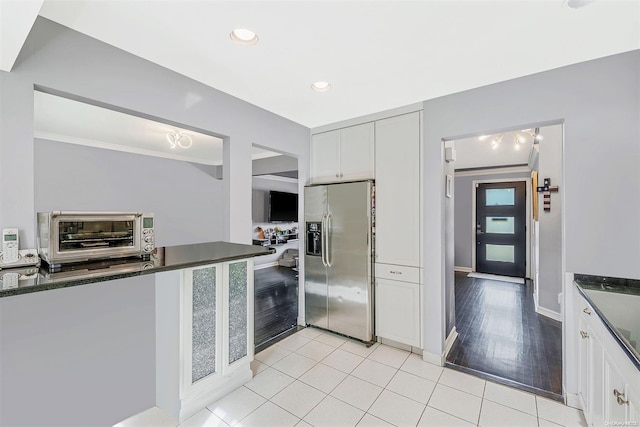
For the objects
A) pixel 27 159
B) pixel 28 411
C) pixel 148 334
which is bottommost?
pixel 28 411

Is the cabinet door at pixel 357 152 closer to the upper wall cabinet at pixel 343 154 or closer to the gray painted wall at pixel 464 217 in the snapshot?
the upper wall cabinet at pixel 343 154

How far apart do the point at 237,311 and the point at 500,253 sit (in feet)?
19.8

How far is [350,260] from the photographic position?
2.98m

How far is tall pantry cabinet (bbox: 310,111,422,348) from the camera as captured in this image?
271 cm

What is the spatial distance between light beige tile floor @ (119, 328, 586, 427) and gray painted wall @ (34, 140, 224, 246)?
161 cm

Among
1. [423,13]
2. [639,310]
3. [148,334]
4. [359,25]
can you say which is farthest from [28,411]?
[639,310]

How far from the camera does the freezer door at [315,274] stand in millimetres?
3189

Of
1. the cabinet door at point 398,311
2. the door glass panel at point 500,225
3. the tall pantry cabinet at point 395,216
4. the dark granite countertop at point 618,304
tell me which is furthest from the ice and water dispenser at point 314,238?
the door glass panel at point 500,225

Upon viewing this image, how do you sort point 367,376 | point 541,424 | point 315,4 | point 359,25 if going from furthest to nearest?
point 367,376
point 541,424
point 359,25
point 315,4

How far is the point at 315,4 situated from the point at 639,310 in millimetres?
2387

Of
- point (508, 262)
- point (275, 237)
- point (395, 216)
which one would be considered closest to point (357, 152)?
point (395, 216)

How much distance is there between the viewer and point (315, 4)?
1.43m

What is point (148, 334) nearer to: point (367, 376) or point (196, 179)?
point (367, 376)

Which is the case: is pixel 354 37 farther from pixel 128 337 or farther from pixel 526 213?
pixel 526 213
